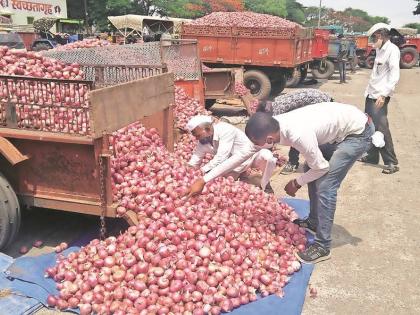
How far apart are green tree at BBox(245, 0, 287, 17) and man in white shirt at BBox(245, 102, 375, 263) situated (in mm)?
68272

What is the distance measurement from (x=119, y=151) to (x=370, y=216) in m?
3.01

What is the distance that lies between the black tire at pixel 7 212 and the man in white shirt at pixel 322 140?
80.8 inches

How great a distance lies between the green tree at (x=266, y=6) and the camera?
6942cm

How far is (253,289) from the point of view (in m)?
3.46

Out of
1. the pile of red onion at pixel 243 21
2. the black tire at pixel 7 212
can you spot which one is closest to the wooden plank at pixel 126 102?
the black tire at pixel 7 212

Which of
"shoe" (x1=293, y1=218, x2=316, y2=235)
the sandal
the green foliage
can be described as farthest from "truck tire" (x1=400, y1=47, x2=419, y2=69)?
the green foliage

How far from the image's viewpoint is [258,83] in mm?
12945

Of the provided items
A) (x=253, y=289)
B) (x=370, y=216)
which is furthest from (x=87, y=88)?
(x=370, y=216)

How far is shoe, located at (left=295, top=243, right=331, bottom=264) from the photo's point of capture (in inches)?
158

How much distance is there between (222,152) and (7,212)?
213cm

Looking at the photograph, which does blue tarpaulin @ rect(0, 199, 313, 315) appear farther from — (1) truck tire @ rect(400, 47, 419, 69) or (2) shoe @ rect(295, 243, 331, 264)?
(1) truck tire @ rect(400, 47, 419, 69)

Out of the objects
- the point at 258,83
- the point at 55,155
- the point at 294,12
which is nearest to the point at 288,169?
the point at 55,155

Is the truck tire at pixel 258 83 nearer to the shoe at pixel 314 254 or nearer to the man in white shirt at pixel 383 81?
the man in white shirt at pixel 383 81

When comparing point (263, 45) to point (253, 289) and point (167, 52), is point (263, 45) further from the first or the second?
point (253, 289)
